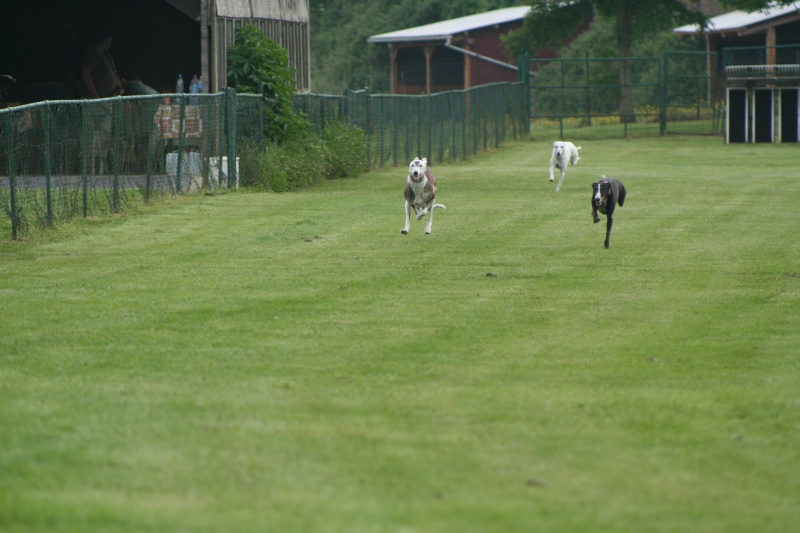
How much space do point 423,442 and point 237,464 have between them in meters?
0.94

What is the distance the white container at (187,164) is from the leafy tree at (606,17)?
28.9 metres

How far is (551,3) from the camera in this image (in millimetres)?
47531

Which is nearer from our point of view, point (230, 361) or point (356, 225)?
point (230, 361)

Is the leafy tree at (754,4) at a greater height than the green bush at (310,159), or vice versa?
the leafy tree at (754,4)

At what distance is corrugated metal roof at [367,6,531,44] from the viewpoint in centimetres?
5040

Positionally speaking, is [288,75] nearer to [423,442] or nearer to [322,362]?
[322,362]

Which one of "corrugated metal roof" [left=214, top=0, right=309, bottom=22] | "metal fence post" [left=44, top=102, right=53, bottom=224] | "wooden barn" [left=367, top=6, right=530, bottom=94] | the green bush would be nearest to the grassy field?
"metal fence post" [left=44, top=102, right=53, bottom=224]

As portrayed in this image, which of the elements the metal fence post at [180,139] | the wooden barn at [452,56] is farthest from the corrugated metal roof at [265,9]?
the wooden barn at [452,56]

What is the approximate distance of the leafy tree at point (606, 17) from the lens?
4544cm

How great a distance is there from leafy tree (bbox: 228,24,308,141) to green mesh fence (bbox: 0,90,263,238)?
0.72 metres

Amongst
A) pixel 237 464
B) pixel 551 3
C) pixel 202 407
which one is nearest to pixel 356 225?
pixel 202 407

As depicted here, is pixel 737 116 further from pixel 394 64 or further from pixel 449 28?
pixel 394 64

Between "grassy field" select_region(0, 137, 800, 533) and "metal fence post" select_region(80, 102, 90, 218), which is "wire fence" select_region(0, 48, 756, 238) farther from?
"grassy field" select_region(0, 137, 800, 533)

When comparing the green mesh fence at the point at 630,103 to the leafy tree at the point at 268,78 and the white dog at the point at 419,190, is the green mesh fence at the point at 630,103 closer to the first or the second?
the leafy tree at the point at 268,78
